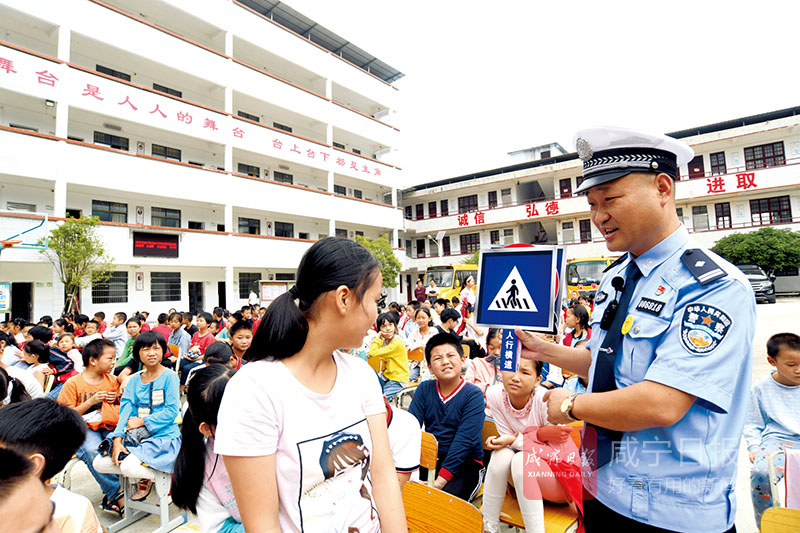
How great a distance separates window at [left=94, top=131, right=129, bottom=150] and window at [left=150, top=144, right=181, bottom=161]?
98 centimetres

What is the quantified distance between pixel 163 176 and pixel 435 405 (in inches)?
620

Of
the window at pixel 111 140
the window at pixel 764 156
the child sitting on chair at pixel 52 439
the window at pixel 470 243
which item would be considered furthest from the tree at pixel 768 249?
the window at pixel 111 140

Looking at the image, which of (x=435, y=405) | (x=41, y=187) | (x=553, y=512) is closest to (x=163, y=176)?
(x=41, y=187)

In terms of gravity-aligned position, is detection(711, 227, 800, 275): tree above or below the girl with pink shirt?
above

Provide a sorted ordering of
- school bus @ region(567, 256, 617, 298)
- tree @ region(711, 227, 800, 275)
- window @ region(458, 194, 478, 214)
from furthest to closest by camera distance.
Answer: window @ region(458, 194, 478, 214)
tree @ region(711, 227, 800, 275)
school bus @ region(567, 256, 617, 298)

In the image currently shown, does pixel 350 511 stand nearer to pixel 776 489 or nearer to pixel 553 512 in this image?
pixel 553 512

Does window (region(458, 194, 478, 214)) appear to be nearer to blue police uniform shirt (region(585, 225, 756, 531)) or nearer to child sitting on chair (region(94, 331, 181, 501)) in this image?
child sitting on chair (region(94, 331, 181, 501))

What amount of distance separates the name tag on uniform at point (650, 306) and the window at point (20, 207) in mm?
17766

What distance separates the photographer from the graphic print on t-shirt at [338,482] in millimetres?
1101

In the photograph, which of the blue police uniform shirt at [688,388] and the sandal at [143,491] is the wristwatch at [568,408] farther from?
the sandal at [143,491]

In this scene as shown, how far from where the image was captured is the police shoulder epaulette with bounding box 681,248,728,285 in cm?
112

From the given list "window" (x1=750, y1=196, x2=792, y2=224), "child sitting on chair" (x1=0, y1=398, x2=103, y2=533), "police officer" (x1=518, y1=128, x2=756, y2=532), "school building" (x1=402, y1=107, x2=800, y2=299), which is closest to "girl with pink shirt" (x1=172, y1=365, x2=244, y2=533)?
"child sitting on chair" (x1=0, y1=398, x2=103, y2=533)

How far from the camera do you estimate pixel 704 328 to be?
Answer: 1.09 m

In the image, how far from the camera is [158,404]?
3232 millimetres
